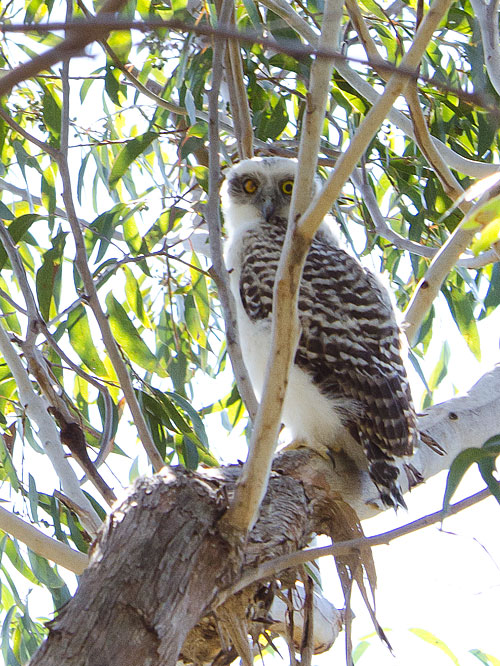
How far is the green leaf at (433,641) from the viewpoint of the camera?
2.62 metres

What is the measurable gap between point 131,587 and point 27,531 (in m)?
0.70

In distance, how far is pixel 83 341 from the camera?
2811mm

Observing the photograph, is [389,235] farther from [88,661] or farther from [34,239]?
A: [88,661]

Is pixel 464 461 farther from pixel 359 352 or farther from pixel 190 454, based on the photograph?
pixel 190 454

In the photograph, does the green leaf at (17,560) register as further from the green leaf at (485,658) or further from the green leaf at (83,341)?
the green leaf at (485,658)

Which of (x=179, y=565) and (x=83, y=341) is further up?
(x=83, y=341)

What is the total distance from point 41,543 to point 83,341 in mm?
1029

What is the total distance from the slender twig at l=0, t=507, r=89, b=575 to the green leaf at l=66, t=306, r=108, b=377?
0.96 meters

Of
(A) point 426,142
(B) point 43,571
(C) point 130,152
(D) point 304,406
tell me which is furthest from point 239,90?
(B) point 43,571

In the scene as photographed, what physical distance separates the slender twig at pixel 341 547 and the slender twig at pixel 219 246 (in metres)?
0.65

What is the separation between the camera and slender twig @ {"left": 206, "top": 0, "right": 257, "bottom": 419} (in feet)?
6.64

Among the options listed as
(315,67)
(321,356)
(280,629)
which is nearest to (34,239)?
(321,356)

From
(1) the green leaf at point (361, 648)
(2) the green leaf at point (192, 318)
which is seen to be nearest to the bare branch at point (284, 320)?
(1) the green leaf at point (361, 648)

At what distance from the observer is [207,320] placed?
327cm
